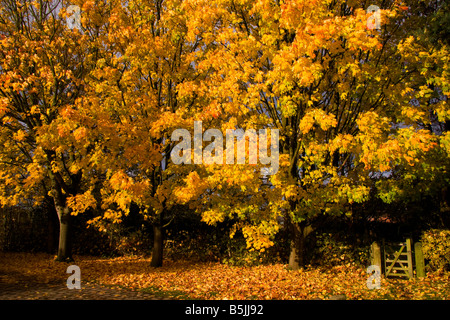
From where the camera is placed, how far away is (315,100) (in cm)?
834

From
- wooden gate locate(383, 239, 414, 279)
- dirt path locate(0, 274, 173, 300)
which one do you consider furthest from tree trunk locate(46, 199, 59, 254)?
wooden gate locate(383, 239, 414, 279)

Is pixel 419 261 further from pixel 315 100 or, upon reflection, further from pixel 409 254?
pixel 315 100

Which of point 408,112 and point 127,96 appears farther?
point 127,96

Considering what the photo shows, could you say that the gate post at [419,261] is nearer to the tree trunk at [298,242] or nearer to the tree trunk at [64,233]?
the tree trunk at [298,242]

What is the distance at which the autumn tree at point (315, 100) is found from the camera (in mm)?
7328

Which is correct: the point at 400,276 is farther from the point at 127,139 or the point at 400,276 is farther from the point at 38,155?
the point at 38,155

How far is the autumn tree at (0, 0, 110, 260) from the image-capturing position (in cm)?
1180

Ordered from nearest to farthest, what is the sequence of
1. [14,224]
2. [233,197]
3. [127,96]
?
[233,197], [127,96], [14,224]

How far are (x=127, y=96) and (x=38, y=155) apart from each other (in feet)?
13.5

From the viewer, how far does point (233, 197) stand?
384 inches

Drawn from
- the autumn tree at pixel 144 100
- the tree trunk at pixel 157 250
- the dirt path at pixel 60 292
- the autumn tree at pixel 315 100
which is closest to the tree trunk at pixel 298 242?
the autumn tree at pixel 315 100

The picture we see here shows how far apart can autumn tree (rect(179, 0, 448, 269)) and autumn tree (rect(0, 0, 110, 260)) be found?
5.66 metres

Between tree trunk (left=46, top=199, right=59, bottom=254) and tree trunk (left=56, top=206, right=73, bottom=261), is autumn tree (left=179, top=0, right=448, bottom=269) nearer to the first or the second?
tree trunk (left=56, top=206, right=73, bottom=261)
